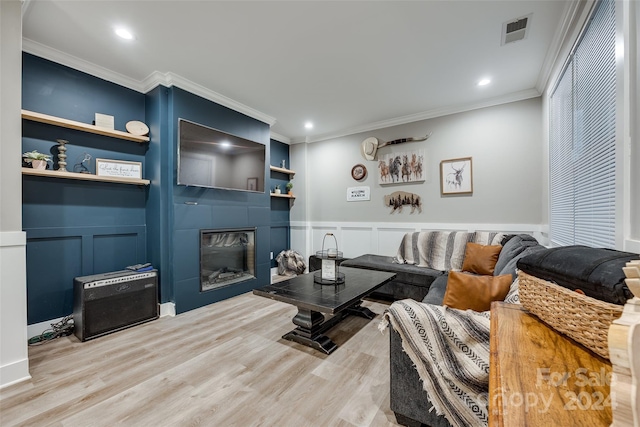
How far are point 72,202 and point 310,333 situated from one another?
2.63 metres

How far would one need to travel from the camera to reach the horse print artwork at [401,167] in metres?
4.01

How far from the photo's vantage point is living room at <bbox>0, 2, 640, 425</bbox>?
69.6 inches

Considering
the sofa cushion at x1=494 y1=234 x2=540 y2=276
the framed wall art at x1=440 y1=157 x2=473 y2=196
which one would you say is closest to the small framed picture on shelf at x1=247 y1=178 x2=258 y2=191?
the framed wall art at x1=440 y1=157 x2=473 y2=196

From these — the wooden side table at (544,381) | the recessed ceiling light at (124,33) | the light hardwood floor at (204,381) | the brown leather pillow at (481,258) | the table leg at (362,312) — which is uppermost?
the recessed ceiling light at (124,33)

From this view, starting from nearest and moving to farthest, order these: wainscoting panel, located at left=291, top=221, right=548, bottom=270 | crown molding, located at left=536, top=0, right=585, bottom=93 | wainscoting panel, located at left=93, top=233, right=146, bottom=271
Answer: crown molding, located at left=536, top=0, right=585, bottom=93 < wainscoting panel, located at left=93, top=233, right=146, bottom=271 < wainscoting panel, located at left=291, top=221, right=548, bottom=270

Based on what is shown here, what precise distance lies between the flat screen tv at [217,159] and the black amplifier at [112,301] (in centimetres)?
111

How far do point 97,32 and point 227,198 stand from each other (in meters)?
1.97

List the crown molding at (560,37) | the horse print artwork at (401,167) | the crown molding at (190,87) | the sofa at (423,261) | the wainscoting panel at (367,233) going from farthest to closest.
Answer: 1. the horse print artwork at (401,167)
2. the wainscoting panel at (367,233)
3. the sofa at (423,261)
4. the crown molding at (190,87)
5. the crown molding at (560,37)

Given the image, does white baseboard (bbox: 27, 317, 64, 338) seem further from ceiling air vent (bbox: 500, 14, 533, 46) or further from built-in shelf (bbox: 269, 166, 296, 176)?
ceiling air vent (bbox: 500, 14, 533, 46)

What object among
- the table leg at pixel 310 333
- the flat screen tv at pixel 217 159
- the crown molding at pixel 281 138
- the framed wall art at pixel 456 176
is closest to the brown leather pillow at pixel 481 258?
the framed wall art at pixel 456 176

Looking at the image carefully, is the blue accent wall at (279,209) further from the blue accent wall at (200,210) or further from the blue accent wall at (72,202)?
the blue accent wall at (72,202)

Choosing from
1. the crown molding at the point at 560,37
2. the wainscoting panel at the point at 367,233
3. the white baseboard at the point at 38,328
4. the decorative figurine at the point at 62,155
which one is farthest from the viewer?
the wainscoting panel at the point at 367,233

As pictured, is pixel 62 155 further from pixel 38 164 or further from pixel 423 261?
A: pixel 423 261

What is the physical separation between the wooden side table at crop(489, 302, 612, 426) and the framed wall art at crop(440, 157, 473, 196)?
3.31 metres
